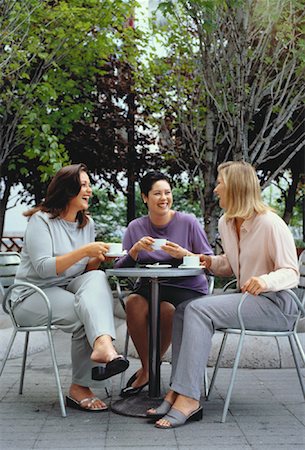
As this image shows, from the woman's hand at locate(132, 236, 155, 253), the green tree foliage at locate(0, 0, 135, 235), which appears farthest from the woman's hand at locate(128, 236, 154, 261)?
the green tree foliage at locate(0, 0, 135, 235)

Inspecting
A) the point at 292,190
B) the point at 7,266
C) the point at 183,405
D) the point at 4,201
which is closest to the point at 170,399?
the point at 183,405

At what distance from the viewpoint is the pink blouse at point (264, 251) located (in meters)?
3.94

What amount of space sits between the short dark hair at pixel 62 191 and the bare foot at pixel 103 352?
90cm

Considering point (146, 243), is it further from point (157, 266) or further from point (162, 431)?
point (162, 431)

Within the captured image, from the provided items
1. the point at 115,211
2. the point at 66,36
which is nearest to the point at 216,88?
the point at 66,36

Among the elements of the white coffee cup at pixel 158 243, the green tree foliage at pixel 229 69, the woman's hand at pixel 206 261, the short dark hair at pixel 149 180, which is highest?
the green tree foliage at pixel 229 69

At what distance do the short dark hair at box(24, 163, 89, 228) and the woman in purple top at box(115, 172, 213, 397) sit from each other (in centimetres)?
45

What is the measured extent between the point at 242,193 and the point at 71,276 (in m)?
1.16

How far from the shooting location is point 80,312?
4082 millimetres

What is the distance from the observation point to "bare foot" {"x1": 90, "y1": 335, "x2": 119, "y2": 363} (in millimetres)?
3803

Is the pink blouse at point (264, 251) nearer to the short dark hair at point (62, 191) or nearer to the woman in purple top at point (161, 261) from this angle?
the woman in purple top at point (161, 261)

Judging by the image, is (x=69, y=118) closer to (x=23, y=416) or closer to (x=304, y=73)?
(x=304, y=73)

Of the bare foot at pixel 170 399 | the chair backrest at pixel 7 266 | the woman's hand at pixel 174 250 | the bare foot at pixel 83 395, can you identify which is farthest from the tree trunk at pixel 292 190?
the bare foot at pixel 170 399

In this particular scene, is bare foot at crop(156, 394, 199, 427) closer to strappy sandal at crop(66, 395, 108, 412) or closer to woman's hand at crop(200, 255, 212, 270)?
strappy sandal at crop(66, 395, 108, 412)
